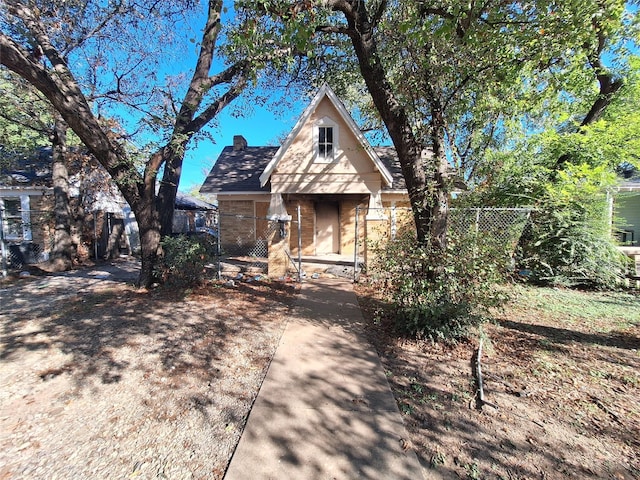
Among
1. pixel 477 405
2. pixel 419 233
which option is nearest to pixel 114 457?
pixel 477 405

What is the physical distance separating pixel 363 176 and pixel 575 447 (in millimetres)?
8706

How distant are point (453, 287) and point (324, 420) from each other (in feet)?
8.77

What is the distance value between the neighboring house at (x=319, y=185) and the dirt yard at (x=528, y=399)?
3.92 meters

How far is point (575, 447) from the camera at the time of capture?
2.41 m

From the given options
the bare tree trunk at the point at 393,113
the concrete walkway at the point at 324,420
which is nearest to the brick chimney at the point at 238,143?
the bare tree trunk at the point at 393,113

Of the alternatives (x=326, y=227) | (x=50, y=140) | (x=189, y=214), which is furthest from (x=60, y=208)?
(x=189, y=214)

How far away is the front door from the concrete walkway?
8.39m

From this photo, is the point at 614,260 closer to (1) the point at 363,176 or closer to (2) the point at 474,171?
(2) the point at 474,171

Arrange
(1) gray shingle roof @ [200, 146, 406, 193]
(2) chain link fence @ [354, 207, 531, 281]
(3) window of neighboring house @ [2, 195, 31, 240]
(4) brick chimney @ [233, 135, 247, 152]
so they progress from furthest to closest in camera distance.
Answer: (4) brick chimney @ [233, 135, 247, 152], (3) window of neighboring house @ [2, 195, 31, 240], (1) gray shingle roof @ [200, 146, 406, 193], (2) chain link fence @ [354, 207, 531, 281]

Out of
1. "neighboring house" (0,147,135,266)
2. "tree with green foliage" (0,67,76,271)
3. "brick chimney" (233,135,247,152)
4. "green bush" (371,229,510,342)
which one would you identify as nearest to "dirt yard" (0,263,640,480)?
"green bush" (371,229,510,342)

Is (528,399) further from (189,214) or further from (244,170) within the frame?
(189,214)

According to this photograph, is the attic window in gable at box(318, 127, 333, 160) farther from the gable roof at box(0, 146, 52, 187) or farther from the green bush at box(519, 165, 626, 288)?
the gable roof at box(0, 146, 52, 187)

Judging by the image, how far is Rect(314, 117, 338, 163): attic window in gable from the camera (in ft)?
33.1

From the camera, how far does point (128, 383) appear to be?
336cm
